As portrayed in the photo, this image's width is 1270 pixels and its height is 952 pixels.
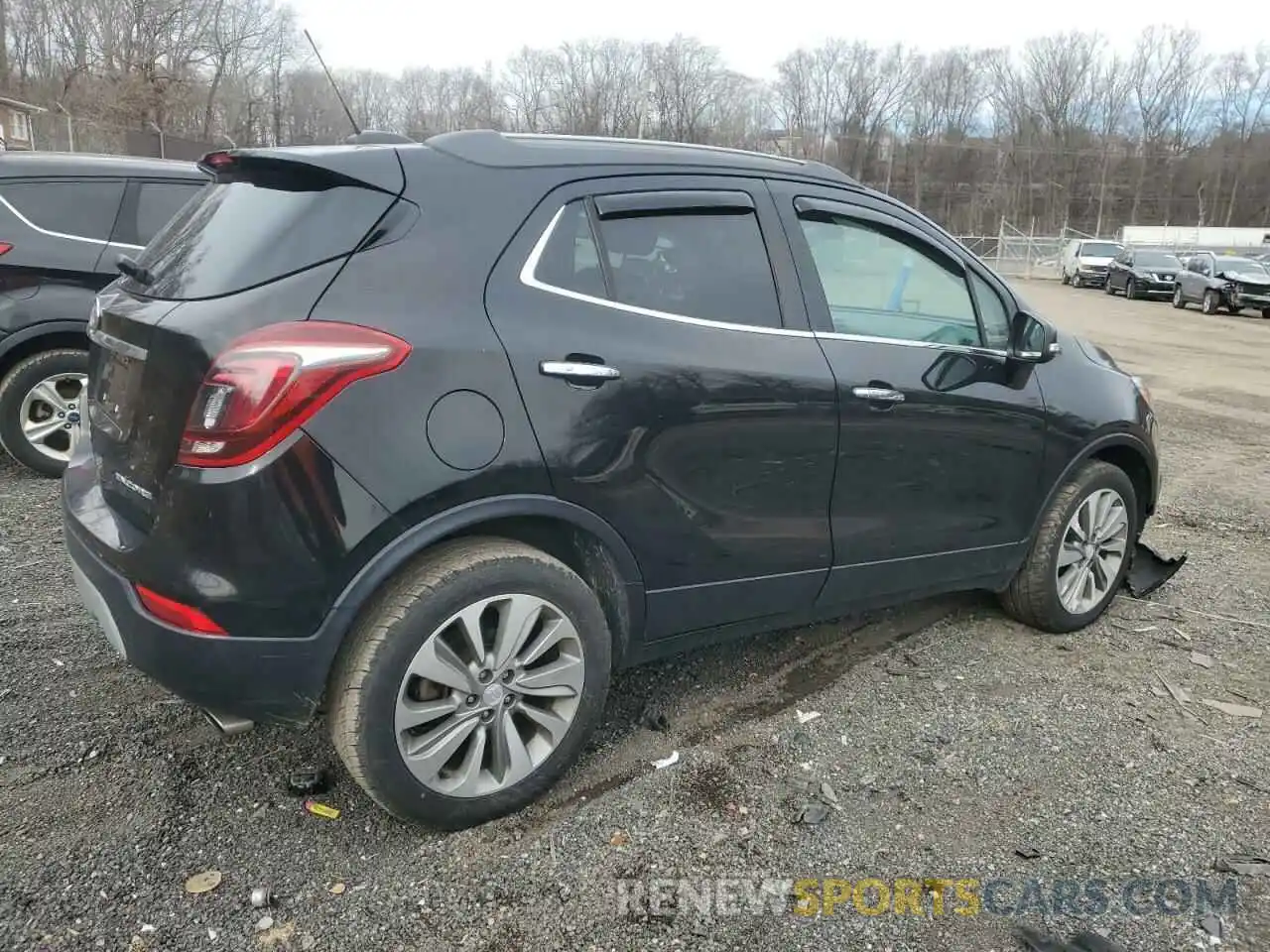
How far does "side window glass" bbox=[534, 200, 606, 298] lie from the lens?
264 centimetres

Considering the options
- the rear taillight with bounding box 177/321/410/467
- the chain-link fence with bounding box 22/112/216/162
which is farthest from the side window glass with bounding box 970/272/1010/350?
the chain-link fence with bounding box 22/112/216/162

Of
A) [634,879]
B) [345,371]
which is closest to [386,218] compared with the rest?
[345,371]

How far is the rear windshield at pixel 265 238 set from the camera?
2.38m

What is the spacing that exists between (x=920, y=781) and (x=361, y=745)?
1.73 meters

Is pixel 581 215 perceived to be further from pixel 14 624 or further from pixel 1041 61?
pixel 1041 61

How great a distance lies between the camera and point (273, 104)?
174 ft

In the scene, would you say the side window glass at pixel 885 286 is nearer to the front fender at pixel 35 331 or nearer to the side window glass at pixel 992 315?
the side window glass at pixel 992 315

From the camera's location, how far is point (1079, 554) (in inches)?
162

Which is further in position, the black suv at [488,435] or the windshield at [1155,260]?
the windshield at [1155,260]

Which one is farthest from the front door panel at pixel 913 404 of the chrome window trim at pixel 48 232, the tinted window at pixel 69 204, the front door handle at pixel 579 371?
the tinted window at pixel 69 204

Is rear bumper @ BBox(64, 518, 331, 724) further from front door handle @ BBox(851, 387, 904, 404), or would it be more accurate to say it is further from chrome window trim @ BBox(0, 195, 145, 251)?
chrome window trim @ BBox(0, 195, 145, 251)

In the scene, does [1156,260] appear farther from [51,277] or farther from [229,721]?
[229,721]

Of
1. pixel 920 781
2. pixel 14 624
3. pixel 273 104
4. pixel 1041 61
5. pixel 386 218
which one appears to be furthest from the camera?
pixel 1041 61

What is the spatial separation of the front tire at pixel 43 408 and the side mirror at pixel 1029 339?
16.3ft
